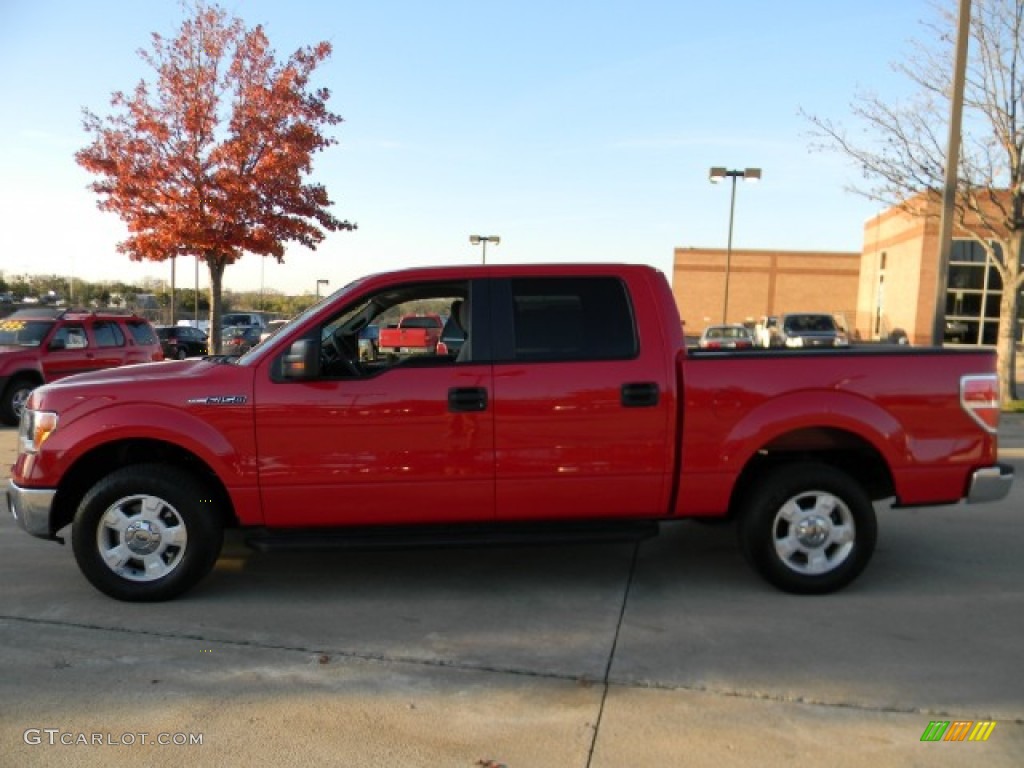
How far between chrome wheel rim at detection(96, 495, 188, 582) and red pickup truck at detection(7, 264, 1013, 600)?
0.04ft

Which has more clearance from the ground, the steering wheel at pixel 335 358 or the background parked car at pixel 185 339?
the steering wheel at pixel 335 358

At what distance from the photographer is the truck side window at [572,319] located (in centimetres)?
466

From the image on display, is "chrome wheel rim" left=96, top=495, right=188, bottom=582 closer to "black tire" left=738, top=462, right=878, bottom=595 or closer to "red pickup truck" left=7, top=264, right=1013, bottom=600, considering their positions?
"red pickup truck" left=7, top=264, right=1013, bottom=600

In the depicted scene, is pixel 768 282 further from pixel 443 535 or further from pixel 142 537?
pixel 142 537

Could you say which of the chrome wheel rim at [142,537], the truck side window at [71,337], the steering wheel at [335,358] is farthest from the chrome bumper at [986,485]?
the truck side window at [71,337]

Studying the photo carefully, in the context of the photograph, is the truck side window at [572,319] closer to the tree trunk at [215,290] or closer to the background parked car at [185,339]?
the tree trunk at [215,290]

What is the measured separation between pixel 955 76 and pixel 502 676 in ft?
37.1

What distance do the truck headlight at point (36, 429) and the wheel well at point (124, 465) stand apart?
23cm

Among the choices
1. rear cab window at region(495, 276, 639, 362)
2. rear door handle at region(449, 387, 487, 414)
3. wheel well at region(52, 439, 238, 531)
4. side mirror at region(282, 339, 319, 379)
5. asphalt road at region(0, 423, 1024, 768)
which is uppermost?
rear cab window at region(495, 276, 639, 362)

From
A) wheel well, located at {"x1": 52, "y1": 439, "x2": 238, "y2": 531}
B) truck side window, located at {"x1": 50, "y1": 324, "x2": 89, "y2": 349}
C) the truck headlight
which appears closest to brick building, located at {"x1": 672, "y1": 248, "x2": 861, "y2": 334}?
truck side window, located at {"x1": 50, "y1": 324, "x2": 89, "y2": 349}

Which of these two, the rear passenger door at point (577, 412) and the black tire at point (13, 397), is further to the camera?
the black tire at point (13, 397)

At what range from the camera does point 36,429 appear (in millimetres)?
4551

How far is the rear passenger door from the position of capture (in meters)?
4.55

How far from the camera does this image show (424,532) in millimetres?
4629
